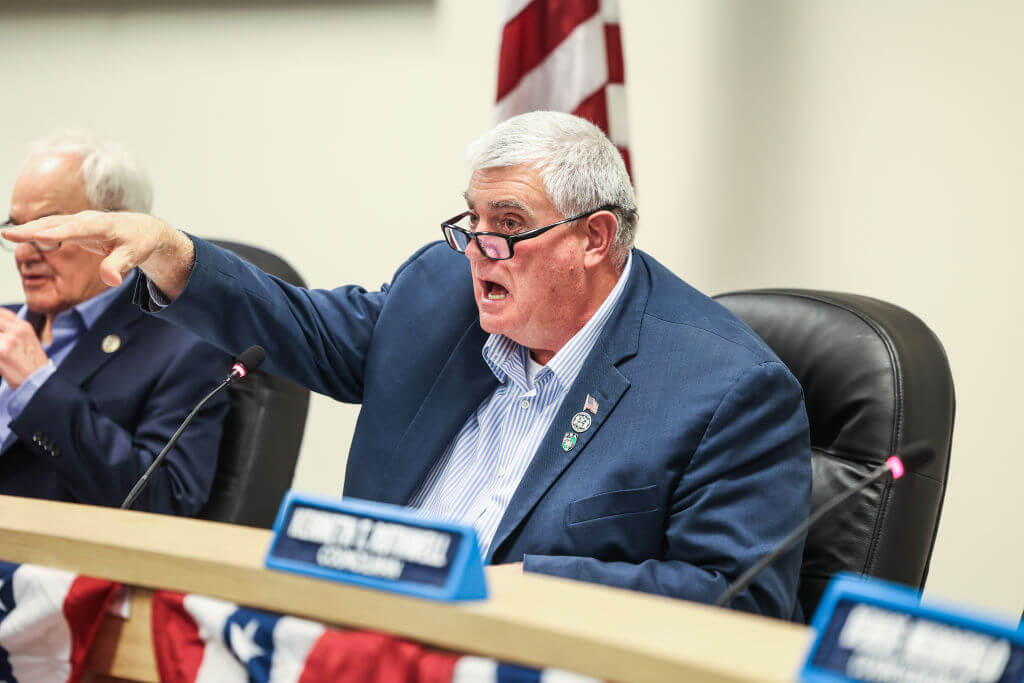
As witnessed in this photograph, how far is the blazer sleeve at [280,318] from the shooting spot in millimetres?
1492

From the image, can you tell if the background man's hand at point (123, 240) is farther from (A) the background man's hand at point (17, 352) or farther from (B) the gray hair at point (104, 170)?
(B) the gray hair at point (104, 170)

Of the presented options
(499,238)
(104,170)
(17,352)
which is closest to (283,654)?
(499,238)

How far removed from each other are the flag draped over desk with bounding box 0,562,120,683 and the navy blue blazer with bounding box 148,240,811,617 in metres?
0.54

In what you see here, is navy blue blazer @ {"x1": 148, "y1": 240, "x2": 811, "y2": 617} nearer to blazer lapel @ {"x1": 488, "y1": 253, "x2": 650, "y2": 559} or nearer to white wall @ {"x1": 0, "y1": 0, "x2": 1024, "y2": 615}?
blazer lapel @ {"x1": 488, "y1": 253, "x2": 650, "y2": 559}

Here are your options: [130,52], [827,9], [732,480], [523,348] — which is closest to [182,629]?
[732,480]

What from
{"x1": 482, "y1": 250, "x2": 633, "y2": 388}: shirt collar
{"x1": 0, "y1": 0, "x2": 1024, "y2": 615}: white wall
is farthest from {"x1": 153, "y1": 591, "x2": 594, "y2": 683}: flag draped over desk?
{"x1": 0, "y1": 0, "x2": 1024, "y2": 615}: white wall

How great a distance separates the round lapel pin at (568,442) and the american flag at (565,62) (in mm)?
881

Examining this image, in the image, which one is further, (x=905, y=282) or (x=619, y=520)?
(x=905, y=282)

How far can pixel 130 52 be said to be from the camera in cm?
279

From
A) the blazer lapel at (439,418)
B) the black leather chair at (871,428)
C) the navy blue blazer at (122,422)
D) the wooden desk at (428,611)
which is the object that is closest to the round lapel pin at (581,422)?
the blazer lapel at (439,418)

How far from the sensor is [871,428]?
1417mm

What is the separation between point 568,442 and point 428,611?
671mm

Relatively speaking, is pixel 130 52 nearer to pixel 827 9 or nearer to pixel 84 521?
pixel 827 9

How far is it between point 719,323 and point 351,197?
4.60 ft
